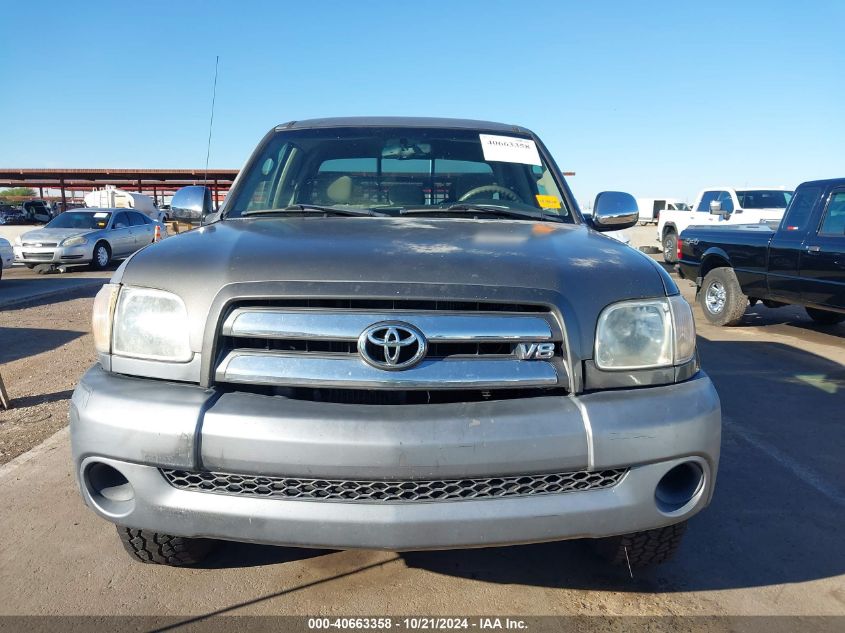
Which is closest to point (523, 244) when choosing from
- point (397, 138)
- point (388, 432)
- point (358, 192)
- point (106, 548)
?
point (388, 432)

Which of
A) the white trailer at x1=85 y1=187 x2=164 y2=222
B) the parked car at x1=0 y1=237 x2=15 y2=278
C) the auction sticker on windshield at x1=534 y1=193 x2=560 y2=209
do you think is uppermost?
the auction sticker on windshield at x1=534 y1=193 x2=560 y2=209

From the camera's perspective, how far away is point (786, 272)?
752 cm

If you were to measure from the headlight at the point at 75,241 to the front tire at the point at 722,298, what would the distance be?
43.6ft

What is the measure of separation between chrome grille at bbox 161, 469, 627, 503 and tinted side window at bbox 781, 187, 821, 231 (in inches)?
270

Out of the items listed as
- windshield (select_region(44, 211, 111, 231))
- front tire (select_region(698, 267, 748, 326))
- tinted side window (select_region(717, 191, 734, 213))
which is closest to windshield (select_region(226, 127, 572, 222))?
front tire (select_region(698, 267, 748, 326))

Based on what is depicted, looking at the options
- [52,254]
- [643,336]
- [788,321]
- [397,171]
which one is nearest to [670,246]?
[788,321]

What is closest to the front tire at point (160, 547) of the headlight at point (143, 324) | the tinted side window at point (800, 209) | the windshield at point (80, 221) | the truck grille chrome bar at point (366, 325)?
the headlight at point (143, 324)

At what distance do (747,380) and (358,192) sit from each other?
4085 mm

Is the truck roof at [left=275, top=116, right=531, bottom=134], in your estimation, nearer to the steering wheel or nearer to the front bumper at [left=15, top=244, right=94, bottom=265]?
the steering wheel

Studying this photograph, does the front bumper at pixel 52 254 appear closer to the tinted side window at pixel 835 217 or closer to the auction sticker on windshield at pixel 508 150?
the auction sticker on windshield at pixel 508 150

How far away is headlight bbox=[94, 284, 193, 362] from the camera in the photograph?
208cm

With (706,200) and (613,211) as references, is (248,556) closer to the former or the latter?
(613,211)

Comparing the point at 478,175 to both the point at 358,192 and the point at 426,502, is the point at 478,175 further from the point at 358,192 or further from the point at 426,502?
the point at 426,502

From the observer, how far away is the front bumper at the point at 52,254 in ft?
48.3
